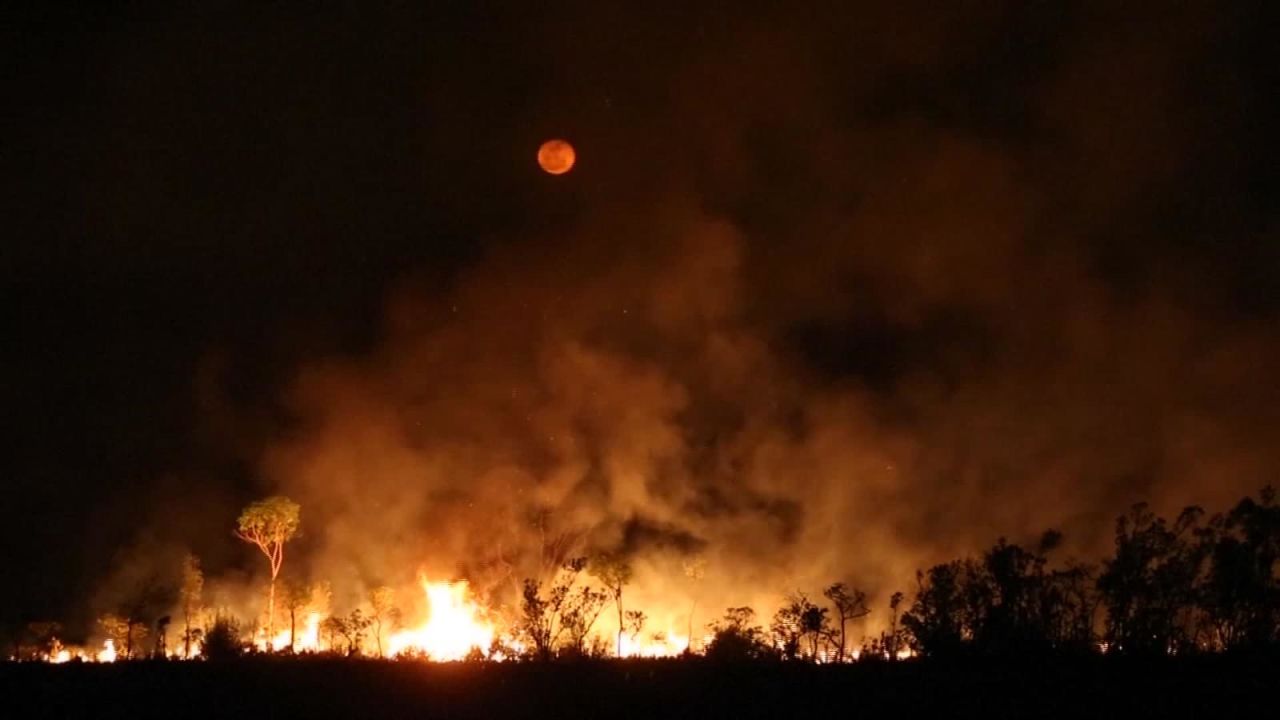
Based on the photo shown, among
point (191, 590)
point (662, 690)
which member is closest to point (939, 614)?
point (662, 690)

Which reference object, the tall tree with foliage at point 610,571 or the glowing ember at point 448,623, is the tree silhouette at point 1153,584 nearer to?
the tall tree with foliage at point 610,571

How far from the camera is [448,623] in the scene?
30.3m

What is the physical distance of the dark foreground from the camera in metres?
11.1

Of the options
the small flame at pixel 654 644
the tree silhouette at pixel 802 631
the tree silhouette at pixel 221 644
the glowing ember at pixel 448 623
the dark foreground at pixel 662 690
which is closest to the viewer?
the dark foreground at pixel 662 690

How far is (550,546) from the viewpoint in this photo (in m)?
33.1

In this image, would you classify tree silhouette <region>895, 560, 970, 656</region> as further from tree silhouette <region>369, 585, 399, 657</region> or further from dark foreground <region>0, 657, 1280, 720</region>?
tree silhouette <region>369, 585, 399, 657</region>

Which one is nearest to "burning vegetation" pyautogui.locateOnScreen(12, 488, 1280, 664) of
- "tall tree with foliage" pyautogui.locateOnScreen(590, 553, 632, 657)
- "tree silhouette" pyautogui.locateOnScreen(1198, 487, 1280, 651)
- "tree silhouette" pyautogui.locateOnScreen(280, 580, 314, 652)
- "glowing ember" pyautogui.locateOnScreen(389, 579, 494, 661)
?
"tree silhouette" pyautogui.locateOnScreen(1198, 487, 1280, 651)

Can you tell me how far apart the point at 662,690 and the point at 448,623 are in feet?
63.8

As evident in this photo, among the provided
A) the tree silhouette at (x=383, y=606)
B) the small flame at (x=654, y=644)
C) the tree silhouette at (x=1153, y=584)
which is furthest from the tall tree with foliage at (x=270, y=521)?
the tree silhouette at (x=1153, y=584)

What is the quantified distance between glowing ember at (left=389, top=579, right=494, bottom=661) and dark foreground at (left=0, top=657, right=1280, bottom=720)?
13955 mm

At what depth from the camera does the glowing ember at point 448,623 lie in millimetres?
28312

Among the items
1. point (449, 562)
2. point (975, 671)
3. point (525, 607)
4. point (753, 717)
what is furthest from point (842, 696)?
point (449, 562)

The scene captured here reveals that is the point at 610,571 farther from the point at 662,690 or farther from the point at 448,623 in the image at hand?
the point at 662,690

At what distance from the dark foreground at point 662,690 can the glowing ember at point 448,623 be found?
1396cm
